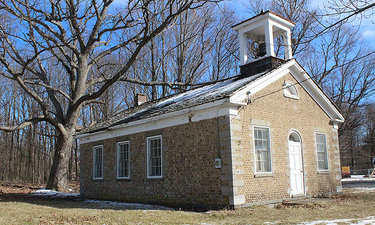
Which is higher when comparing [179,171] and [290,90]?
[290,90]

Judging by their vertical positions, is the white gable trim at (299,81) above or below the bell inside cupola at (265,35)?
below

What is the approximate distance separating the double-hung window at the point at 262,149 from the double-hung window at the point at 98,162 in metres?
8.76

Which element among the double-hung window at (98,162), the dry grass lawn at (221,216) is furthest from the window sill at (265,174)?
the double-hung window at (98,162)

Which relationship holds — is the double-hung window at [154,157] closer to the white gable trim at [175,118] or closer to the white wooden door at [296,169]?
the white gable trim at [175,118]

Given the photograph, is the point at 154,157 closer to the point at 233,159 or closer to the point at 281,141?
the point at 233,159

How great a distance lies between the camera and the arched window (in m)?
14.3

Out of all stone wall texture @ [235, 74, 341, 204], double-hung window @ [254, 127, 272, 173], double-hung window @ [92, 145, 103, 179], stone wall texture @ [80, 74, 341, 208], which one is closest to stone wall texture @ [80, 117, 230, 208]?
stone wall texture @ [80, 74, 341, 208]

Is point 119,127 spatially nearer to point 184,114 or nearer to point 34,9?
point 184,114

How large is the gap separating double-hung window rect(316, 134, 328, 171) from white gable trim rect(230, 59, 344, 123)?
4.37ft

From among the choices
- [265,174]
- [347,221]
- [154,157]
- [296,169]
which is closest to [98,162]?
[154,157]

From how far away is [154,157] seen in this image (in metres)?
14.7

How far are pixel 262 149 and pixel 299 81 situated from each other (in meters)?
4.09

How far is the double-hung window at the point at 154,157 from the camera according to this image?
14398mm

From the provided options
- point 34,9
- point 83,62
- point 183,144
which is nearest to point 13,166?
point 83,62
